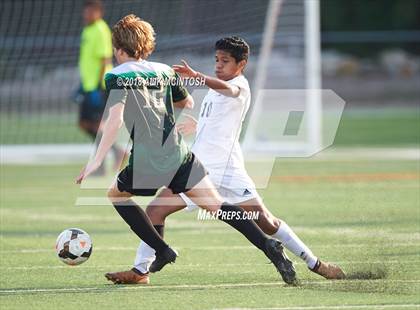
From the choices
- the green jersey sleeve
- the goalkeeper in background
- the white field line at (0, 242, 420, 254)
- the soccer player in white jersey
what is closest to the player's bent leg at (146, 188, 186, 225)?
the soccer player in white jersey

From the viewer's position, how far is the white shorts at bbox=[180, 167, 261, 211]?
8070 millimetres

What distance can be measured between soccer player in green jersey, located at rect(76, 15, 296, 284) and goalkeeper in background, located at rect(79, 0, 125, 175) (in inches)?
363

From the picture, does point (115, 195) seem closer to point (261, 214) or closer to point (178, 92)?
point (178, 92)

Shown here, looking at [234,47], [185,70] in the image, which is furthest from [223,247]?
[185,70]

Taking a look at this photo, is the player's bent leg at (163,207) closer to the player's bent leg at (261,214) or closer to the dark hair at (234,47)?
the player's bent leg at (261,214)

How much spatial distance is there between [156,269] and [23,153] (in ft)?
42.3

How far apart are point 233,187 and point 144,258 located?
Answer: 2.79 ft

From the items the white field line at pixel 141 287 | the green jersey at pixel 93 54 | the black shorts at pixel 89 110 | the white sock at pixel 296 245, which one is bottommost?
the black shorts at pixel 89 110

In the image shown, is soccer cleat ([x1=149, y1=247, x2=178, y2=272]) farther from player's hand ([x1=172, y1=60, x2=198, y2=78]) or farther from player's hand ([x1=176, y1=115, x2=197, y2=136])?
player's hand ([x1=172, y1=60, x2=198, y2=78])

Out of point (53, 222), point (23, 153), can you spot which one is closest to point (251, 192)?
point (53, 222)

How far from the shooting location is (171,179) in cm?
775

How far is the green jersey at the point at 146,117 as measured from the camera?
25.2 ft

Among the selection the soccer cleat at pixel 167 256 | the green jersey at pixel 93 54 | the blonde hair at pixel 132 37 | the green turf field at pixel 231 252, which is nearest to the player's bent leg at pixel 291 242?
the green turf field at pixel 231 252

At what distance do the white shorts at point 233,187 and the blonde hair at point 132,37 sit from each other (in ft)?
3.65
